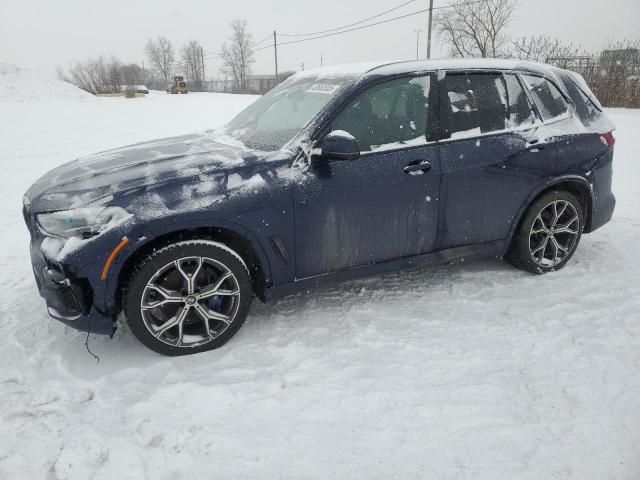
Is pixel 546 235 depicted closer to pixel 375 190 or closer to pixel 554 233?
pixel 554 233

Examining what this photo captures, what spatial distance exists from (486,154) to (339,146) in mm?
1292

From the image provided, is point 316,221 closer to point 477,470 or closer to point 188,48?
point 477,470

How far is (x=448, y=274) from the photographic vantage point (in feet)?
13.2

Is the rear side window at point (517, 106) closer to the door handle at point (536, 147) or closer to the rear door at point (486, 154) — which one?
the rear door at point (486, 154)

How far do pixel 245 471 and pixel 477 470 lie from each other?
1.04 metres

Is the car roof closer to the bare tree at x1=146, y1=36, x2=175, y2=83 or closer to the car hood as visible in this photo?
the car hood

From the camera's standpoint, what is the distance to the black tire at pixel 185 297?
267 centimetres

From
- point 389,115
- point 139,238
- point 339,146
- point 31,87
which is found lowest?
point 139,238

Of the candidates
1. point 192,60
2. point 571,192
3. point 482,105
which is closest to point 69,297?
point 482,105

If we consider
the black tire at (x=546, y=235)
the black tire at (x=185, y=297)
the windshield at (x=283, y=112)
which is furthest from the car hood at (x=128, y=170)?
the black tire at (x=546, y=235)

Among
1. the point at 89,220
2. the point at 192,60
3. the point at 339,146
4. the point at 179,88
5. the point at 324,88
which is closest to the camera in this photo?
the point at 89,220

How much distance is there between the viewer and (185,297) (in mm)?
2801

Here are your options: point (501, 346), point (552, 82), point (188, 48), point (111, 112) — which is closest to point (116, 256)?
point (501, 346)

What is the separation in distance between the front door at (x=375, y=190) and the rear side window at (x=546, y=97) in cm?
104
